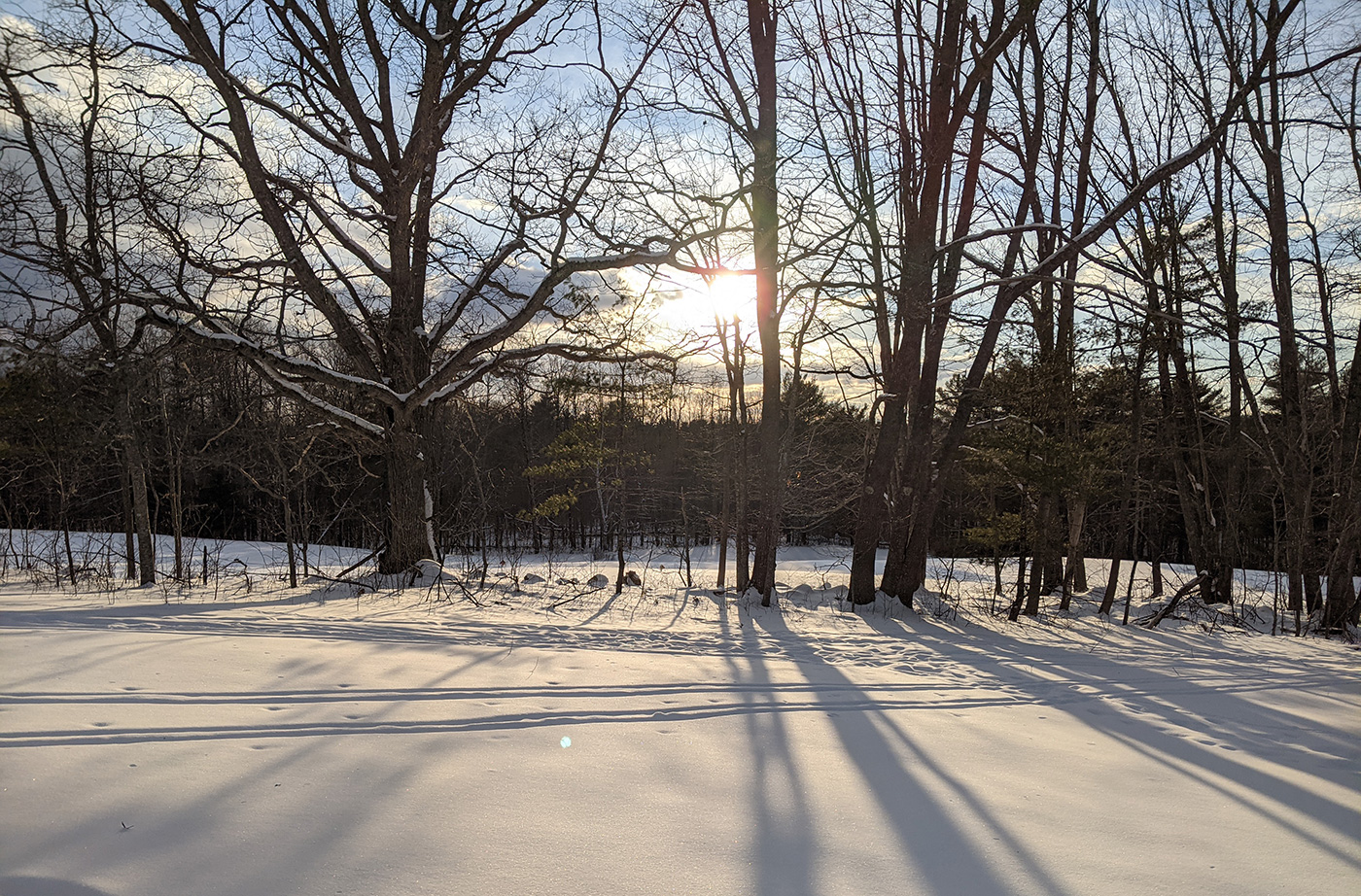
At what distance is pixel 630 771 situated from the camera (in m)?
3.11

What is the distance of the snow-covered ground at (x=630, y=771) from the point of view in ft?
7.32

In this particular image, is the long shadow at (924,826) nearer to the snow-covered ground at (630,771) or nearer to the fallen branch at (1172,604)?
the snow-covered ground at (630,771)

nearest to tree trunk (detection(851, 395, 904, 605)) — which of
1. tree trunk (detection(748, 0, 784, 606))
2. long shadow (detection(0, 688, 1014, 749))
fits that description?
tree trunk (detection(748, 0, 784, 606))

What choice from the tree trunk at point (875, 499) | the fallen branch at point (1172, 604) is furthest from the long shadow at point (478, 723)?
the fallen branch at point (1172, 604)

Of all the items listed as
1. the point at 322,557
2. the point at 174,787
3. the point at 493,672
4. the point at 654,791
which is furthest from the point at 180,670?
the point at 322,557

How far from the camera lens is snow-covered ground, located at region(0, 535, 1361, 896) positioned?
2.23 metres

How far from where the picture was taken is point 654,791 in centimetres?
290

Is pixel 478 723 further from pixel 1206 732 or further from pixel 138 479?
pixel 138 479

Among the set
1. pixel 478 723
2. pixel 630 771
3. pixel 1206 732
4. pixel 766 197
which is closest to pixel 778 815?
pixel 630 771

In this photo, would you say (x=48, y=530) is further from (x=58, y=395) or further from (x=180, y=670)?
(x=180, y=670)

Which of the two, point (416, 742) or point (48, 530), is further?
point (48, 530)

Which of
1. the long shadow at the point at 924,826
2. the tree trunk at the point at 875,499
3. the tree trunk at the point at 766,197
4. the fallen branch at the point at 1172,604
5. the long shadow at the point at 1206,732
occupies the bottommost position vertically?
the fallen branch at the point at 1172,604

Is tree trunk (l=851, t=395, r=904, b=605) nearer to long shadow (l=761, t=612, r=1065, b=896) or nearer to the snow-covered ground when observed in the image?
the snow-covered ground

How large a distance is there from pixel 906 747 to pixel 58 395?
16.0 m
